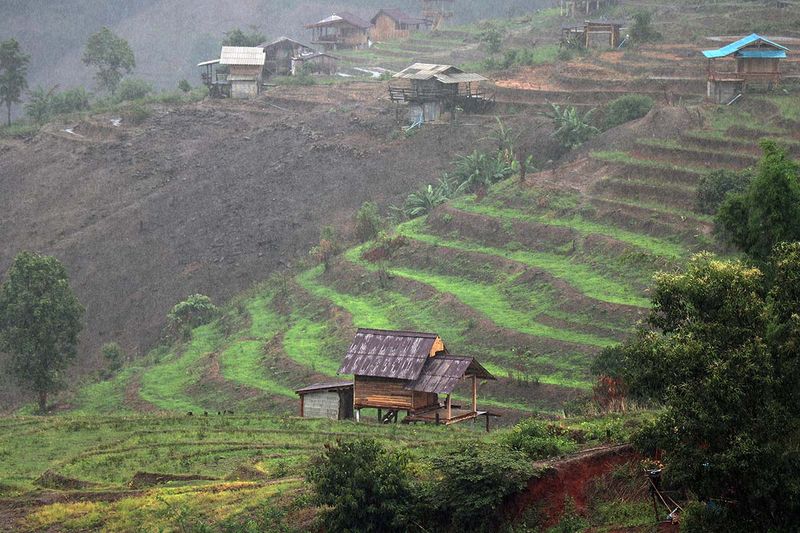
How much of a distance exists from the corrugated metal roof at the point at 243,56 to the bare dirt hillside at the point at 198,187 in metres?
3.53

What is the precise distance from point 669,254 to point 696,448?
2596cm

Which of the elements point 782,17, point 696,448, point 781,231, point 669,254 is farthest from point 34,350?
point 782,17

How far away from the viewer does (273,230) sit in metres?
65.2

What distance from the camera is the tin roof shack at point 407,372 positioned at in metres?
34.4

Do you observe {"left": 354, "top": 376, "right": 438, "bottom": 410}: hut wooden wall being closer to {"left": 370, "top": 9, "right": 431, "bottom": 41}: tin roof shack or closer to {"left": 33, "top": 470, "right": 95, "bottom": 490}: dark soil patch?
{"left": 33, "top": 470, "right": 95, "bottom": 490}: dark soil patch

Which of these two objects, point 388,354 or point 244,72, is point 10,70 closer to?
point 244,72

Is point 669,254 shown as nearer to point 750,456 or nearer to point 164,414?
point 164,414

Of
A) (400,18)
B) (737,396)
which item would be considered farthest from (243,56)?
(737,396)

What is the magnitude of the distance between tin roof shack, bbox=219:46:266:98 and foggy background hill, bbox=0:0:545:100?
4936cm

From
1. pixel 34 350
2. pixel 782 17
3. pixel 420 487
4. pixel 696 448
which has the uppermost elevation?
pixel 782 17

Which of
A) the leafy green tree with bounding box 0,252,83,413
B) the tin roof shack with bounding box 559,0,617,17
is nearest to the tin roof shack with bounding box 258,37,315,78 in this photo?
the tin roof shack with bounding box 559,0,617,17

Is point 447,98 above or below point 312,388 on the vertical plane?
above

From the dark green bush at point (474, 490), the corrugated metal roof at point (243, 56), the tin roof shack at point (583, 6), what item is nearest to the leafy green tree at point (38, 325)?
the dark green bush at point (474, 490)

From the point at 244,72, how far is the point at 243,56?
118 centimetres
